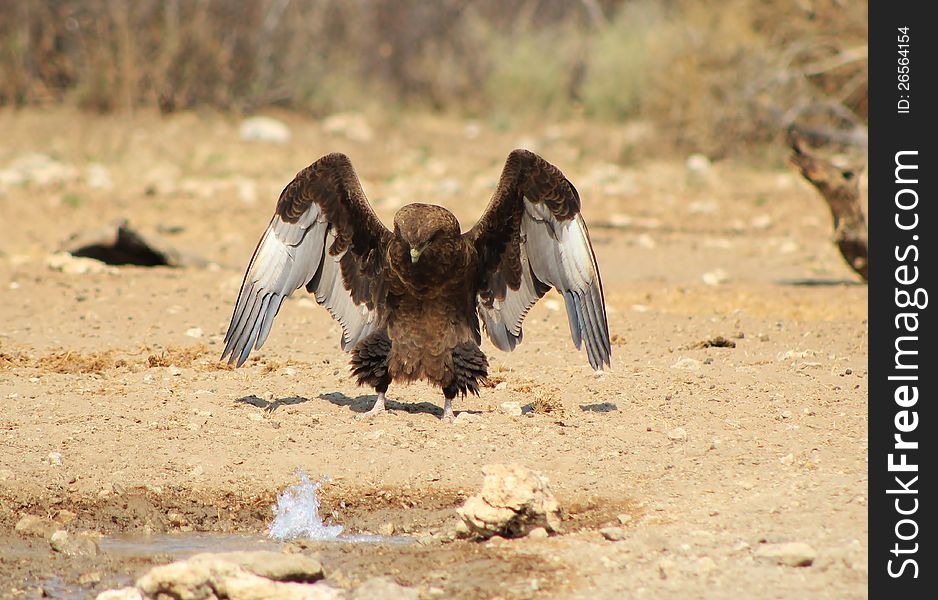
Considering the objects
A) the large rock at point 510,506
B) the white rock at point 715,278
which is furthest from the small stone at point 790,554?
the white rock at point 715,278

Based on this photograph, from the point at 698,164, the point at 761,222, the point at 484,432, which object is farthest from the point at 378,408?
the point at 698,164

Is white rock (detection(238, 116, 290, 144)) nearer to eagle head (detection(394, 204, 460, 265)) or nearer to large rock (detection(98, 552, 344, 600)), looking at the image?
eagle head (detection(394, 204, 460, 265))

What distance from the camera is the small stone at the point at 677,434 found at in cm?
582

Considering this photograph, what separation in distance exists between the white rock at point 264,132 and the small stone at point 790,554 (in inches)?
582

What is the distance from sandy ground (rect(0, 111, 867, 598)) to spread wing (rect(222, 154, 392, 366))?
1.25ft

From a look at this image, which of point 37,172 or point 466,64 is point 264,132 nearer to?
point 37,172

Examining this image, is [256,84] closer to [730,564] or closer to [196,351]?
[196,351]

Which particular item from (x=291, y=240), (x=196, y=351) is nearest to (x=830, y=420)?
(x=291, y=240)

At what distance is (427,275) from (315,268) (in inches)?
28.6

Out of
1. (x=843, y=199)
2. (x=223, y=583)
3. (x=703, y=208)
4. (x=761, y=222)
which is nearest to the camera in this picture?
(x=223, y=583)

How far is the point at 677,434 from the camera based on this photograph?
5.86 meters

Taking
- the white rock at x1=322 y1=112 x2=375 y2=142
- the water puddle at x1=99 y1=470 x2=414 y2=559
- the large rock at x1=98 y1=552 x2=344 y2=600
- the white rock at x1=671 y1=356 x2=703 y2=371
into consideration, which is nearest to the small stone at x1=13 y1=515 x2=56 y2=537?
the water puddle at x1=99 y1=470 x2=414 y2=559

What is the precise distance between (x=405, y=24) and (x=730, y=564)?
854 inches

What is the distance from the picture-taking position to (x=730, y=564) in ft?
14.0
